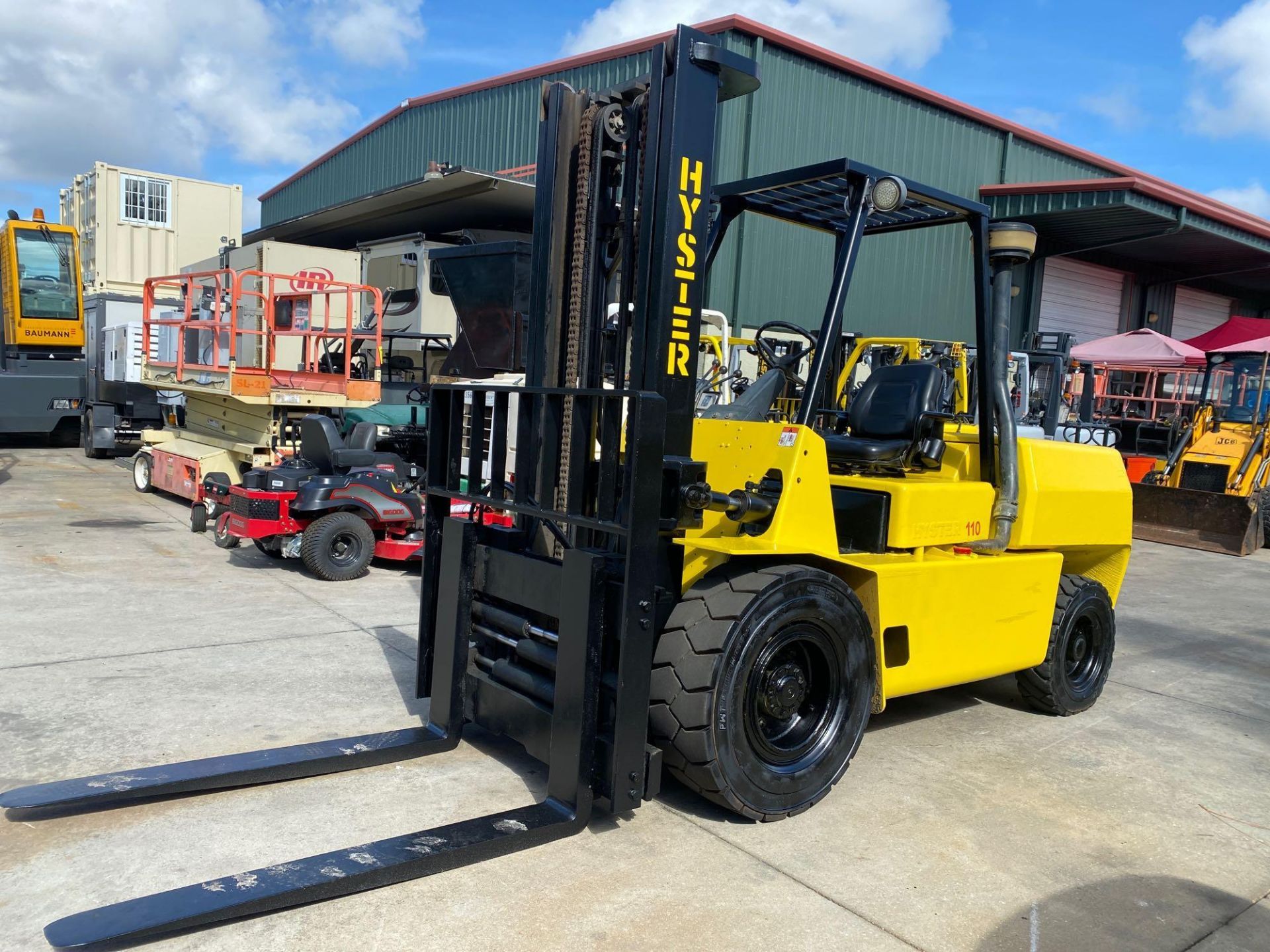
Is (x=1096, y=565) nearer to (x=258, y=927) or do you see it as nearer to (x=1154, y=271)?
(x=258, y=927)

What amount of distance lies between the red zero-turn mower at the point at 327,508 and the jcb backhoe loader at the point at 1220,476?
968 centimetres

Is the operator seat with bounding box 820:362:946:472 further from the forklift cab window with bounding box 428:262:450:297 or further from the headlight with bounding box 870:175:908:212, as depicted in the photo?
the forklift cab window with bounding box 428:262:450:297

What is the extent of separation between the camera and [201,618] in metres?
6.20

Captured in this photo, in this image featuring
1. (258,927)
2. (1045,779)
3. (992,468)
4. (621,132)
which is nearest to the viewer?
(258,927)

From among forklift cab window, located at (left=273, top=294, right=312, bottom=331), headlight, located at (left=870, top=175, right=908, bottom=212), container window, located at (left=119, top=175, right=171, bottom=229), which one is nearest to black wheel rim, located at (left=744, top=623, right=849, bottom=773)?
headlight, located at (left=870, top=175, right=908, bottom=212)

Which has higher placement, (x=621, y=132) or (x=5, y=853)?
(x=621, y=132)

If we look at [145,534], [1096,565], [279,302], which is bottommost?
[145,534]

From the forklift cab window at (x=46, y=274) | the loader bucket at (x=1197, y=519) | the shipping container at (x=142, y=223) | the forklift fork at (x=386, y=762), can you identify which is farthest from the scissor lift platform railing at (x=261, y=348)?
the loader bucket at (x=1197, y=519)

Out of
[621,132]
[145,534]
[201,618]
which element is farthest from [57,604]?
[621,132]

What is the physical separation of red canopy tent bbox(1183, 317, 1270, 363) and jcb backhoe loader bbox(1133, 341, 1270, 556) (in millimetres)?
10110

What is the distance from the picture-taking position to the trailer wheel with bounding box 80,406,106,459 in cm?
1565

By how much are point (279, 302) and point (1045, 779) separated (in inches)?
436

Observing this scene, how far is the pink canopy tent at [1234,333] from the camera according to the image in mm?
23578

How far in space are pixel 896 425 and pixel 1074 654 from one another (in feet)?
5.97
